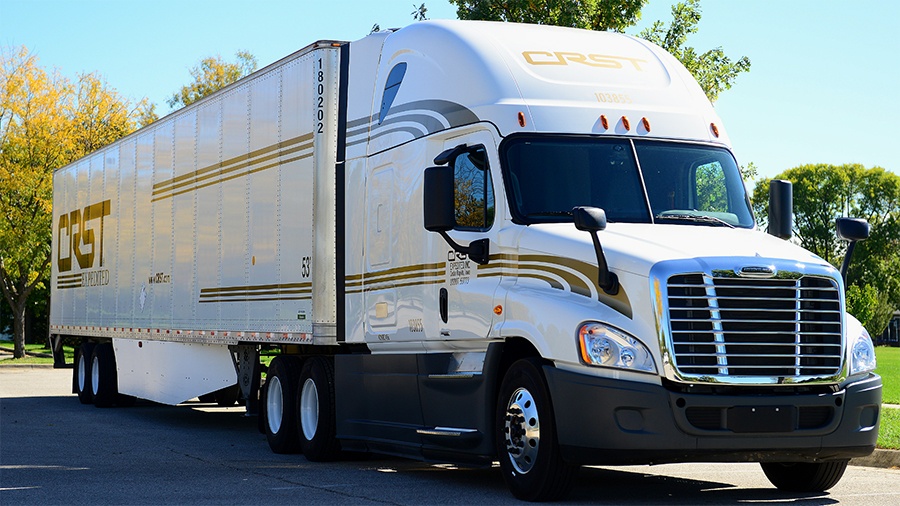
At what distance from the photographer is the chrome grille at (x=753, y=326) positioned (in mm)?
9367

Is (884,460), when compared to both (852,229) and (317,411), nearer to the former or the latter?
(852,229)

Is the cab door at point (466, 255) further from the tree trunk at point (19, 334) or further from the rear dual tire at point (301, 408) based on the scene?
the tree trunk at point (19, 334)

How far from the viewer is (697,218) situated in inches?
421

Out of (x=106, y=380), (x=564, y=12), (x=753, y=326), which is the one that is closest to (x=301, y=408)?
(x=753, y=326)

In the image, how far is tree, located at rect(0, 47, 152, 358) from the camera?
40125 mm

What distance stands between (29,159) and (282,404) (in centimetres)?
2897

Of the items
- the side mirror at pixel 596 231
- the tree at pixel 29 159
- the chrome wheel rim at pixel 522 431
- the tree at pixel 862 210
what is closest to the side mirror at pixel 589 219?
the side mirror at pixel 596 231

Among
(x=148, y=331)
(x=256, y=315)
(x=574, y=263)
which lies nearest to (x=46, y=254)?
(x=148, y=331)

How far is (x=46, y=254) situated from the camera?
41281mm

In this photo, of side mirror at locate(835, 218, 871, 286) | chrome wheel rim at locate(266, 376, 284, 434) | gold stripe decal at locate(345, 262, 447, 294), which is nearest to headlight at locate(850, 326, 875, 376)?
side mirror at locate(835, 218, 871, 286)

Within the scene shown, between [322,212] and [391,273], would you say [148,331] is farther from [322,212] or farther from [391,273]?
[391,273]

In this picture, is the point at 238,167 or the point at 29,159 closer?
the point at 238,167

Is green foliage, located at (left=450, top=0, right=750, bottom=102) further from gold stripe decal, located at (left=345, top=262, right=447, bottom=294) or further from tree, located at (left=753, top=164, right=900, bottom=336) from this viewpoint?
tree, located at (left=753, top=164, right=900, bottom=336)

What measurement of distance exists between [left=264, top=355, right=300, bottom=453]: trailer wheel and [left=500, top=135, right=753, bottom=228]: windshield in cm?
480
